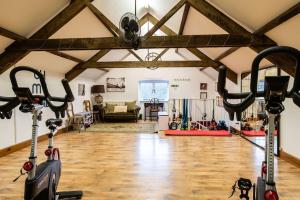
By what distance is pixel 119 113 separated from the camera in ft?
31.8

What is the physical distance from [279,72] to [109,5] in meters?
3.96

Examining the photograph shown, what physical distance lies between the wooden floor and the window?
4665mm

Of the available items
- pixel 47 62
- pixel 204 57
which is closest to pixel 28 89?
pixel 47 62

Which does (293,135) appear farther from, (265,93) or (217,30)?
(265,93)

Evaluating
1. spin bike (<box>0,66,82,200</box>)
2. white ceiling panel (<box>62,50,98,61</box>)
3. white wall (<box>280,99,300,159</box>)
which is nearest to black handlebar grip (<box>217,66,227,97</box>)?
spin bike (<box>0,66,82,200</box>)

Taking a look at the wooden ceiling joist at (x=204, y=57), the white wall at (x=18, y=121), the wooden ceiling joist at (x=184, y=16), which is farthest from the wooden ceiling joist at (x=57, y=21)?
the wooden ceiling joist at (x=204, y=57)

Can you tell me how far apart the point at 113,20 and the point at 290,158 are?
5.08 metres

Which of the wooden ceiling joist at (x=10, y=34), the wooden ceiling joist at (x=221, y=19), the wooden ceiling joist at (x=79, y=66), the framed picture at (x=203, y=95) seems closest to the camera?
the wooden ceiling joist at (x=10, y=34)

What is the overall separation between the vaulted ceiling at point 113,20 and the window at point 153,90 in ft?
12.1

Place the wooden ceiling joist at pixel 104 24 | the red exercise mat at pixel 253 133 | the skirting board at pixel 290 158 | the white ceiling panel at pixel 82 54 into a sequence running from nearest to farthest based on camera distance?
1. the skirting board at pixel 290 158
2. the wooden ceiling joist at pixel 104 24
3. the white ceiling panel at pixel 82 54
4. the red exercise mat at pixel 253 133

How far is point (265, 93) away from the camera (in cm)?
111

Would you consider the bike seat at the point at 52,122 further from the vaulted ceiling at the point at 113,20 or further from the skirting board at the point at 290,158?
the skirting board at the point at 290,158

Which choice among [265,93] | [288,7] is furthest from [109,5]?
[265,93]

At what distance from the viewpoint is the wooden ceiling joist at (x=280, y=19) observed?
286 cm
